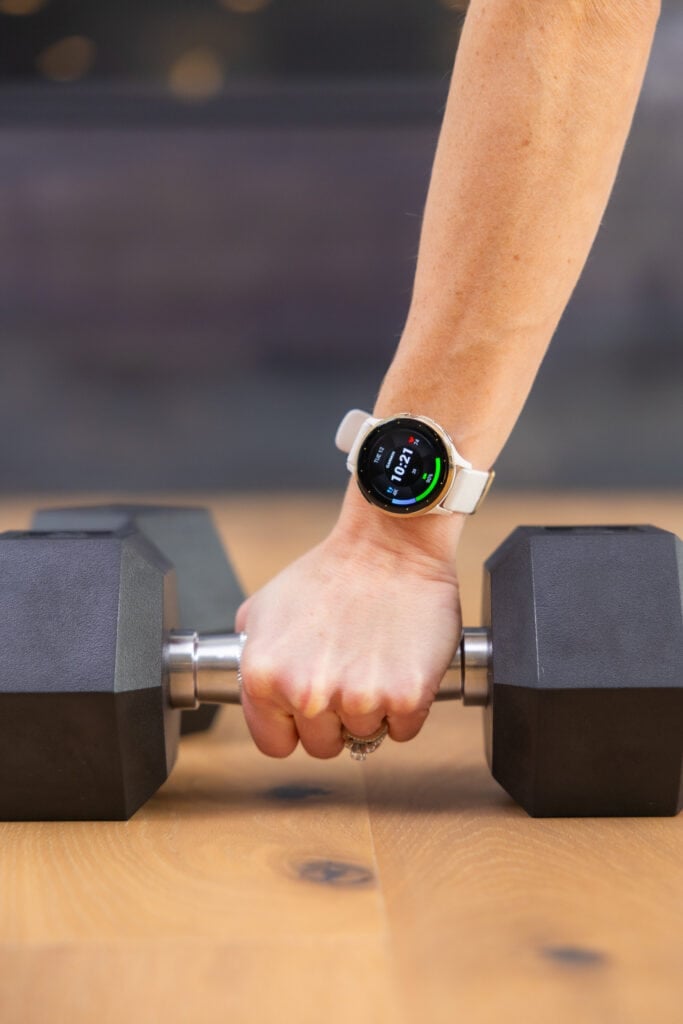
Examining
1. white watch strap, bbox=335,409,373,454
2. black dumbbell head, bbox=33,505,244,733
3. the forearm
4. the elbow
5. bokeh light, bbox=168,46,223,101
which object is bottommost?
black dumbbell head, bbox=33,505,244,733

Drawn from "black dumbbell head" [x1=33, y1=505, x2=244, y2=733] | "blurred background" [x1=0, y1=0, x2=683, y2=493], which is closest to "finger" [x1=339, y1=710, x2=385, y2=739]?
"black dumbbell head" [x1=33, y1=505, x2=244, y2=733]

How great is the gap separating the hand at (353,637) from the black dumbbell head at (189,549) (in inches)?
9.2

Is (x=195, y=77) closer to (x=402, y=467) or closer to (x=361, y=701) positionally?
(x=402, y=467)

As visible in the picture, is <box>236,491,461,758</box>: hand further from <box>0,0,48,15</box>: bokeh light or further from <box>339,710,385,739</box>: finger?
<box>0,0,48,15</box>: bokeh light

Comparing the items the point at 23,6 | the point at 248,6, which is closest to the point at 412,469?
the point at 248,6

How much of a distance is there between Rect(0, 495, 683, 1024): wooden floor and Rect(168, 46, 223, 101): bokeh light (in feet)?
14.4

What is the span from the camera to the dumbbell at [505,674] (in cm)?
74

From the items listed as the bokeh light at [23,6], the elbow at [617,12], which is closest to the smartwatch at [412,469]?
the elbow at [617,12]

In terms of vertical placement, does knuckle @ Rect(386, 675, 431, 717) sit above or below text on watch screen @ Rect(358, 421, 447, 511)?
below

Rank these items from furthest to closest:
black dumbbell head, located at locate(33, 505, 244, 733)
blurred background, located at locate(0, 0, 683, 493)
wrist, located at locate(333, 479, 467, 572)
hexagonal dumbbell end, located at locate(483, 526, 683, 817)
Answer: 1. blurred background, located at locate(0, 0, 683, 493)
2. black dumbbell head, located at locate(33, 505, 244, 733)
3. wrist, located at locate(333, 479, 467, 572)
4. hexagonal dumbbell end, located at locate(483, 526, 683, 817)

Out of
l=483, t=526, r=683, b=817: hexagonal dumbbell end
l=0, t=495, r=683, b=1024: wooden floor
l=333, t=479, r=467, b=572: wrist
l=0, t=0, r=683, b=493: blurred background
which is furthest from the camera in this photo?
l=0, t=0, r=683, b=493: blurred background

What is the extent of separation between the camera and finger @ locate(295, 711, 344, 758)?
2.63 ft

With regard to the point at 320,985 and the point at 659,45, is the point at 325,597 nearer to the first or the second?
the point at 320,985

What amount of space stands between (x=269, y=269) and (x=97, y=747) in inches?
170
